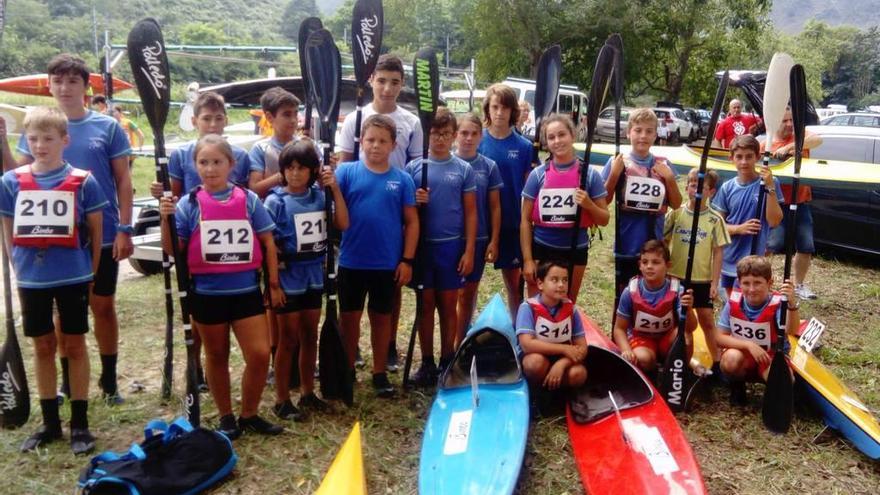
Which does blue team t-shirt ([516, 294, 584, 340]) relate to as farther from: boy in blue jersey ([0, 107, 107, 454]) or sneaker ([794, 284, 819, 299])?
sneaker ([794, 284, 819, 299])

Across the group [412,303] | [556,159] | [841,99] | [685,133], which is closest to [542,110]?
[556,159]

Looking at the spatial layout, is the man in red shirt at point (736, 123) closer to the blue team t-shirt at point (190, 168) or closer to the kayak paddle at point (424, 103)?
the kayak paddle at point (424, 103)

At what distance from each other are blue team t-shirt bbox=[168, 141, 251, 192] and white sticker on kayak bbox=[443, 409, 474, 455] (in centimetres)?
176

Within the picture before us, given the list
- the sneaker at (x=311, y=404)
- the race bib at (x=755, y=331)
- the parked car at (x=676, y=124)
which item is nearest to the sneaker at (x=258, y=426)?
the sneaker at (x=311, y=404)

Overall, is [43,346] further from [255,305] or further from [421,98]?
[421,98]

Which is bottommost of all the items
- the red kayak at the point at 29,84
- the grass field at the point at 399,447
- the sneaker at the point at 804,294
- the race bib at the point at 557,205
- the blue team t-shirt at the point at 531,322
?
the grass field at the point at 399,447

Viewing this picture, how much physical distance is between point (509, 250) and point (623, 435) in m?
1.48

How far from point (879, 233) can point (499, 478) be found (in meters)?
5.99

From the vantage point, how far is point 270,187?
3.46 metres

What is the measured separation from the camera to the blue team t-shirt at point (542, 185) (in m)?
3.82

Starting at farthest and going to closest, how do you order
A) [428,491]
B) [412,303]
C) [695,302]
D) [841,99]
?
[841,99], [412,303], [695,302], [428,491]

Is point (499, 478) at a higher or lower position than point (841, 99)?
lower

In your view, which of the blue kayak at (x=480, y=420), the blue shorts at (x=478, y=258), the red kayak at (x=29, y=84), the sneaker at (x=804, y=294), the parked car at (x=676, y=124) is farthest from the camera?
the parked car at (x=676, y=124)

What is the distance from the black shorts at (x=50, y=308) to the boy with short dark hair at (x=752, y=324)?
11.4 ft
